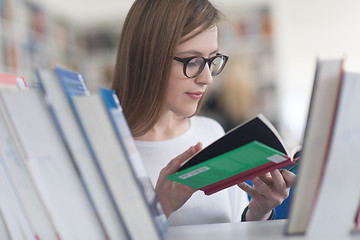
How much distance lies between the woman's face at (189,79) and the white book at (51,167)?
491mm

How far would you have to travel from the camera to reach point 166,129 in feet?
4.00

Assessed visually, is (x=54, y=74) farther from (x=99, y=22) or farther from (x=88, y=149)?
(x=99, y=22)

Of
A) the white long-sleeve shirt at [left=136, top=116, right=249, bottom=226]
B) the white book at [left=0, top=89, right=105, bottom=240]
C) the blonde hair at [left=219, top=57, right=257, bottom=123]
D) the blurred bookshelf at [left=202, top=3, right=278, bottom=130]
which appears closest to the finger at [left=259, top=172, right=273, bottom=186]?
the white long-sleeve shirt at [left=136, top=116, right=249, bottom=226]

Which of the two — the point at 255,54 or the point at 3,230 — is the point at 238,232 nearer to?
the point at 3,230

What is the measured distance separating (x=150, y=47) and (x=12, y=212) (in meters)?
0.52

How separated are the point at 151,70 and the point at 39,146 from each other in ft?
1.63

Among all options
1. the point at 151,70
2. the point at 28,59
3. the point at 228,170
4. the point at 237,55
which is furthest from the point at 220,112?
the point at 228,170

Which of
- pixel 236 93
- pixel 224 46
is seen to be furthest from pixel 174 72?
pixel 236 93

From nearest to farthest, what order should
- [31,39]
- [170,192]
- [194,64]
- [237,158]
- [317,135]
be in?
[317,135], [237,158], [170,192], [194,64], [31,39]

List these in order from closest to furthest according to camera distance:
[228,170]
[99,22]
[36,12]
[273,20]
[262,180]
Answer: [228,170] → [262,180] → [36,12] → [273,20] → [99,22]

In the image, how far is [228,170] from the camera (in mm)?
648

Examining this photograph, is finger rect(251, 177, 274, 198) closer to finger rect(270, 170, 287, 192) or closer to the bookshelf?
finger rect(270, 170, 287, 192)

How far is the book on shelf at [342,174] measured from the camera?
1.57ft

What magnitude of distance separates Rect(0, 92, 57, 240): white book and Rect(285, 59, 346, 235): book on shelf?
0.32 meters
